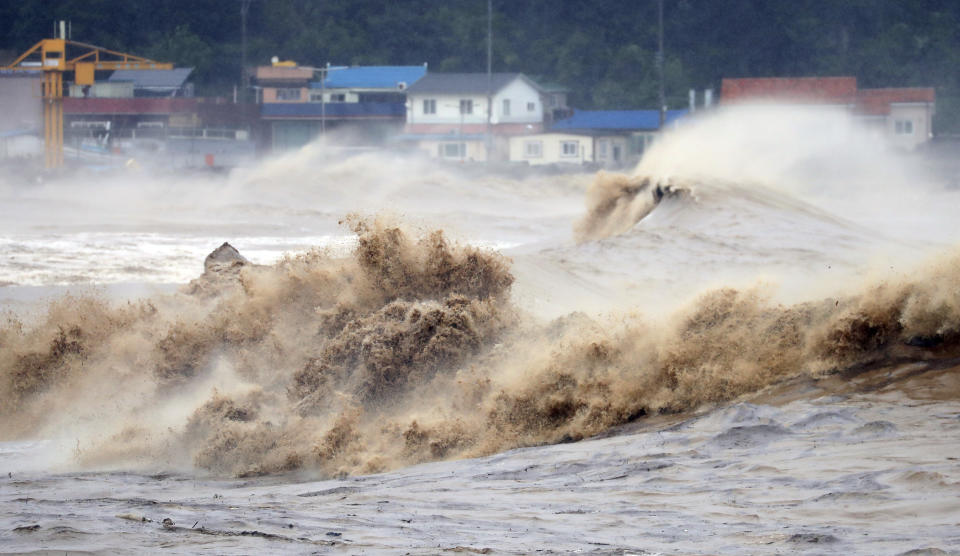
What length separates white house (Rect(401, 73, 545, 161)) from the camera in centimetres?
6312

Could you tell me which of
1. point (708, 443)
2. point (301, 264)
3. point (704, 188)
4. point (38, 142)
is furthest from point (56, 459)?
point (38, 142)

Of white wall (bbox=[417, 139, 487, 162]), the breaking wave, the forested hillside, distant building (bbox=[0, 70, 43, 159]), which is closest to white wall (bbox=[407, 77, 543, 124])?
white wall (bbox=[417, 139, 487, 162])

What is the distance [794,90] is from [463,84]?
18478mm

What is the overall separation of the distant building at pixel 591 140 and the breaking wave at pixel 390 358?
5025 cm

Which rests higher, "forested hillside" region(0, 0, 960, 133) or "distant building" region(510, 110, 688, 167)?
"forested hillside" region(0, 0, 960, 133)

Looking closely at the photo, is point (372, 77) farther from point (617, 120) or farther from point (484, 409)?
point (484, 409)

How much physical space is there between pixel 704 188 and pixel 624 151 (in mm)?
39216

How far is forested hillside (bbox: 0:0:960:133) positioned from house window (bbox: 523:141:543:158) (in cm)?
992

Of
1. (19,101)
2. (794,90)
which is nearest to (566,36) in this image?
(794,90)

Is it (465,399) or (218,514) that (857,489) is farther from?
(465,399)

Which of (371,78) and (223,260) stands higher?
(371,78)

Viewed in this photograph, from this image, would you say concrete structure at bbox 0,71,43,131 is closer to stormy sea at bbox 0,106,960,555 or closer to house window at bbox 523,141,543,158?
house window at bbox 523,141,543,158

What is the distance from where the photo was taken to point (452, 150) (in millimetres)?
63156

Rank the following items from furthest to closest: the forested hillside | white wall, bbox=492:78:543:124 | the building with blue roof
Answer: the forested hillside → the building with blue roof → white wall, bbox=492:78:543:124
